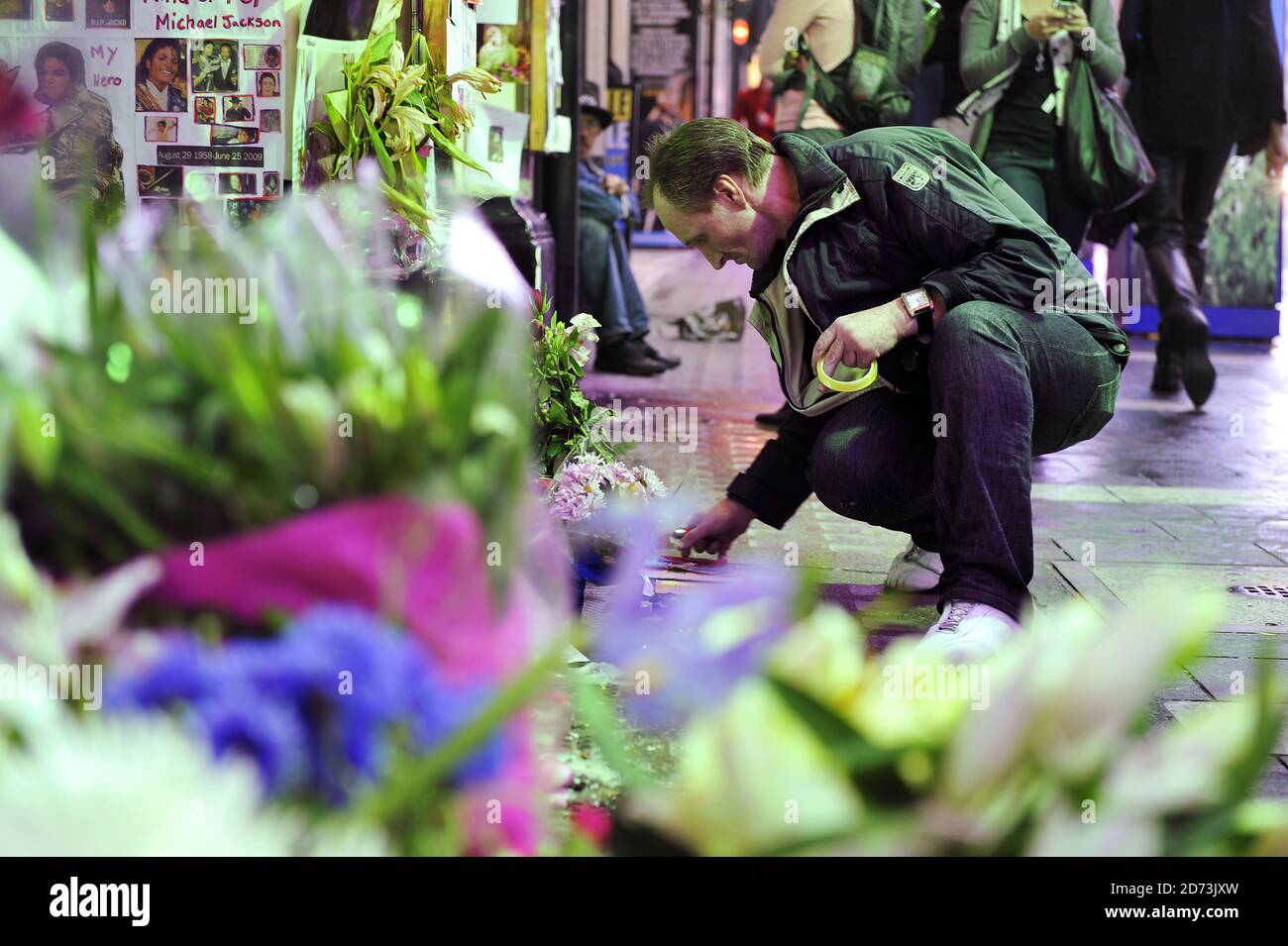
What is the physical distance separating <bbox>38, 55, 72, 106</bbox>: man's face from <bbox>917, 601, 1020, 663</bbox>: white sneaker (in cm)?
184

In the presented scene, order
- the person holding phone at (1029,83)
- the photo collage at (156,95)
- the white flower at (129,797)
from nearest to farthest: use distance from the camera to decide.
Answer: the white flower at (129,797) → the photo collage at (156,95) → the person holding phone at (1029,83)

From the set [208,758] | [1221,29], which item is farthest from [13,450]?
[1221,29]

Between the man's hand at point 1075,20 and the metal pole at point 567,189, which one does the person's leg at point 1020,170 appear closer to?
the man's hand at point 1075,20

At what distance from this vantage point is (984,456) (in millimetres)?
2709

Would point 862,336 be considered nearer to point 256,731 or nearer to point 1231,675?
point 1231,675

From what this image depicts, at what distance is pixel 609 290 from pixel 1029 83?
111 inches

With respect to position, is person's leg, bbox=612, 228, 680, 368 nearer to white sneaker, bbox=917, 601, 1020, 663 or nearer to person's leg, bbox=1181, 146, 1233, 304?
person's leg, bbox=1181, 146, 1233, 304

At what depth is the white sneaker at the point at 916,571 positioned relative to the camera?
349 centimetres

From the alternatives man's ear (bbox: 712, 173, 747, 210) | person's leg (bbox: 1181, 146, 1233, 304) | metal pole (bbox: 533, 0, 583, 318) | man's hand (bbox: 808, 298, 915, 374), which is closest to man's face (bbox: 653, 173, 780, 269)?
man's ear (bbox: 712, 173, 747, 210)

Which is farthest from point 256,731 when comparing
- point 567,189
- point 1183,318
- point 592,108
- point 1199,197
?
point 592,108

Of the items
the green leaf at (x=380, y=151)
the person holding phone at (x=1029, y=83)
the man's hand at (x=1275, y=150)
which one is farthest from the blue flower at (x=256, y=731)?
the man's hand at (x=1275, y=150)

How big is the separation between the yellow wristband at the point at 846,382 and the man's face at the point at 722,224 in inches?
11.6

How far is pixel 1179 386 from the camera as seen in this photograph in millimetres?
7855
